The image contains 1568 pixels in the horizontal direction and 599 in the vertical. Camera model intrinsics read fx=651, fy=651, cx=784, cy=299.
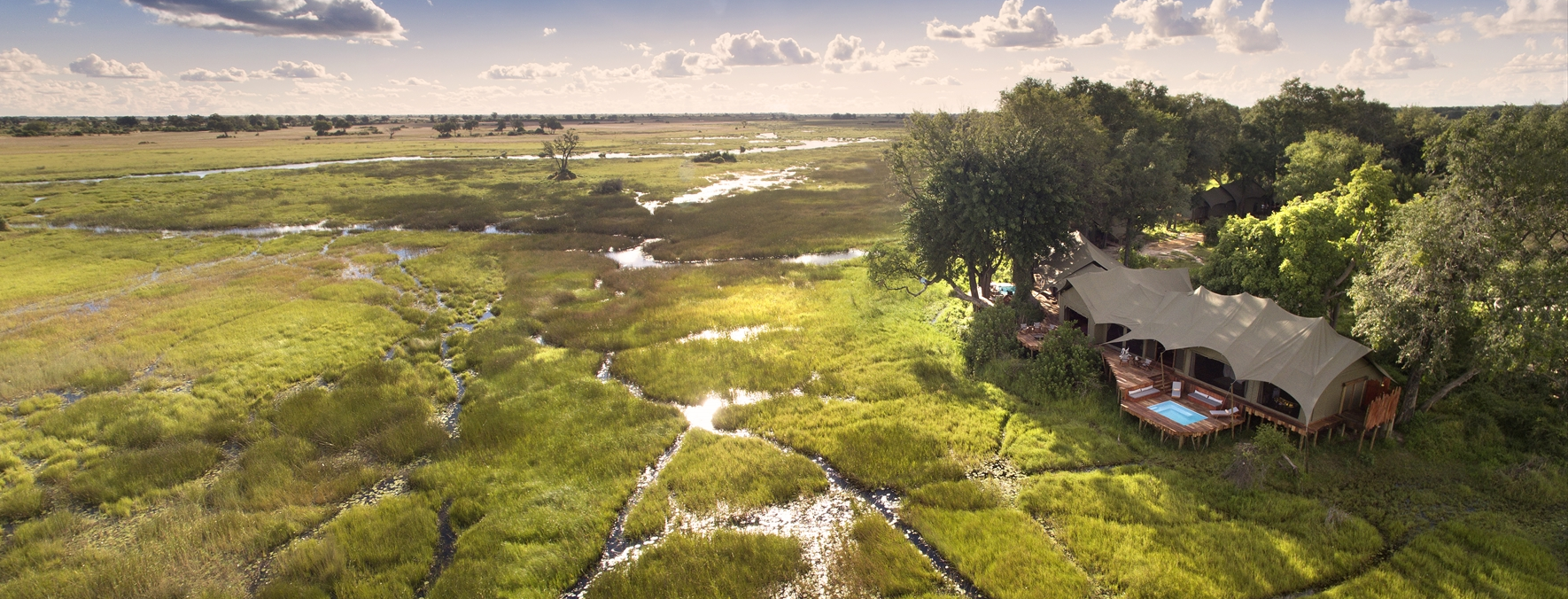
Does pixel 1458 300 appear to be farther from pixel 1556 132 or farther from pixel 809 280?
pixel 809 280

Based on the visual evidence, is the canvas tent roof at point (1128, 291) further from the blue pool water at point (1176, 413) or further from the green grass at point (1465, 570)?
the green grass at point (1465, 570)

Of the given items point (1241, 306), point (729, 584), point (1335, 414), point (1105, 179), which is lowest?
point (729, 584)

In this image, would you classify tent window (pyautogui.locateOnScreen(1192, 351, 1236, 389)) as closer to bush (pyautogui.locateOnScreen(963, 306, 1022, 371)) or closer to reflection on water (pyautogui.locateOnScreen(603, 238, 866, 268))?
bush (pyautogui.locateOnScreen(963, 306, 1022, 371))

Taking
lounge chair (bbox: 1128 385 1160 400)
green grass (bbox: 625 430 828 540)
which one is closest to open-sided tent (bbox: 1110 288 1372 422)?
lounge chair (bbox: 1128 385 1160 400)

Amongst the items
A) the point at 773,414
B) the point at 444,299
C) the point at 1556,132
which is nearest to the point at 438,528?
the point at 773,414

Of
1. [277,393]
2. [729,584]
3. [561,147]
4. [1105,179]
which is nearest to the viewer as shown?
[729,584]

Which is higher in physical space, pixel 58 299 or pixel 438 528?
pixel 58 299

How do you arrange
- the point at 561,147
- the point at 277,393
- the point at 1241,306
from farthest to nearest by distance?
the point at 561,147
the point at 277,393
the point at 1241,306
